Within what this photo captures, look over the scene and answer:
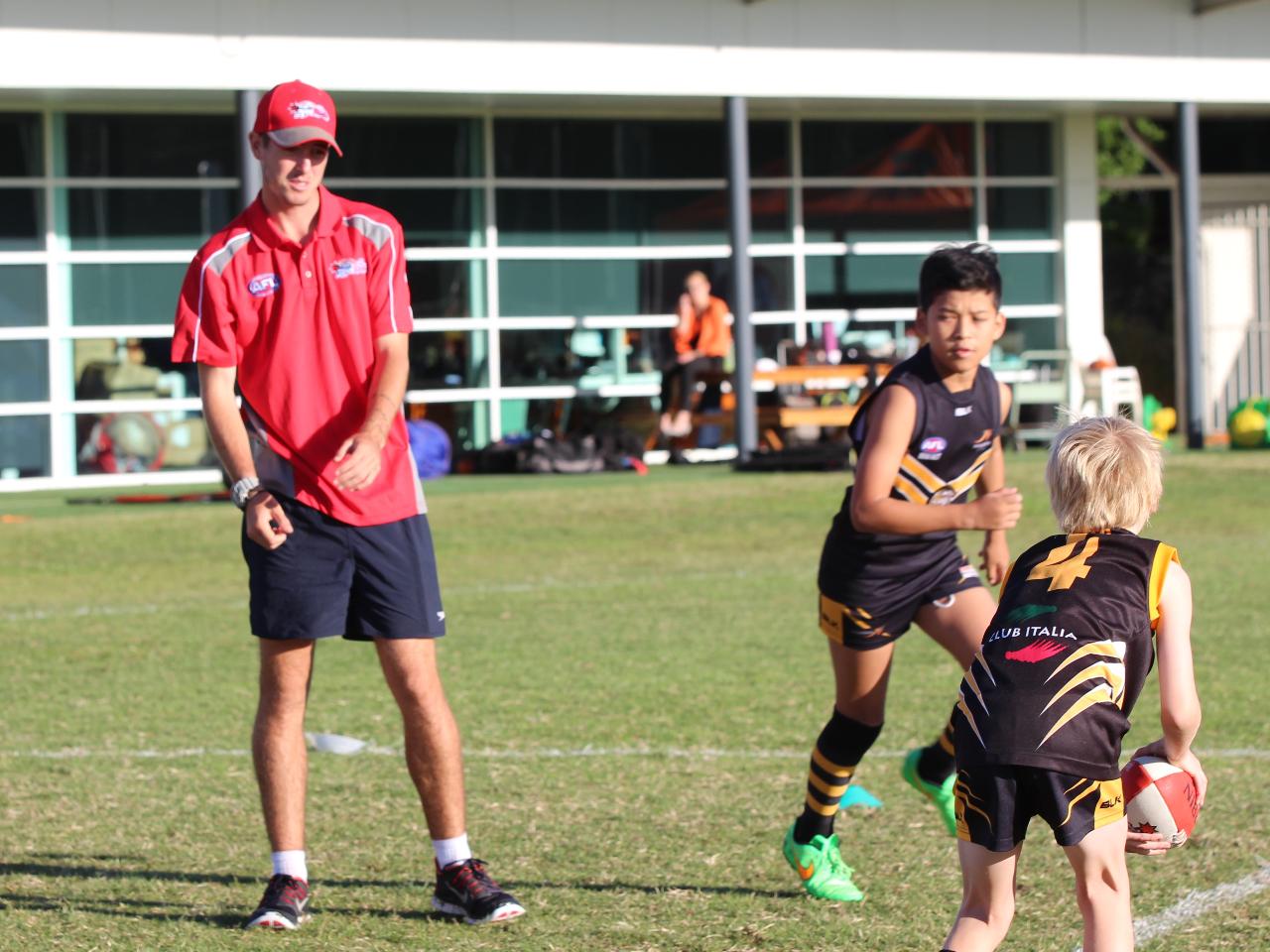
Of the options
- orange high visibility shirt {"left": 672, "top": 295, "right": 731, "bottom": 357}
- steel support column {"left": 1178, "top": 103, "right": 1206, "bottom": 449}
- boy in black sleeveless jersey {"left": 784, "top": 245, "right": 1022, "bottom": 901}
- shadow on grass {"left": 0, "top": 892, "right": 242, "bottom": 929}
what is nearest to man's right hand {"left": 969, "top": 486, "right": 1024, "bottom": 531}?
boy in black sleeveless jersey {"left": 784, "top": 245, "right": 1022, "bottom": 901}

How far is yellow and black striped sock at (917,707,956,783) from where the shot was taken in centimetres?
564

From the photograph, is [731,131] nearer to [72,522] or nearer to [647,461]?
[647,461]

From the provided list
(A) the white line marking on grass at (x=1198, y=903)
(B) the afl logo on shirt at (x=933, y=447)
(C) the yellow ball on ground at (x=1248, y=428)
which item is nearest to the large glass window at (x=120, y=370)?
(C) the yellow ball on ground at (x=1248, y=428)

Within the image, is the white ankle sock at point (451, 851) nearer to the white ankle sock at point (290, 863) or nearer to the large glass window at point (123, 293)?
the white ankle sock at point (290, 863)

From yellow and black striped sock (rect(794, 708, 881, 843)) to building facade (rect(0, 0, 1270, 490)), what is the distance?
14.7m

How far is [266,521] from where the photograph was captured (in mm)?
5105

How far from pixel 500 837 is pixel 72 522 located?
10.2m

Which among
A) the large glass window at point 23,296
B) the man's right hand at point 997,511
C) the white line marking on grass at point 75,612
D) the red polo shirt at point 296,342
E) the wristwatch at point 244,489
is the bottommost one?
the white line marking on grass at point 75,612

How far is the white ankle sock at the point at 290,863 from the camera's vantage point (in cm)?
522

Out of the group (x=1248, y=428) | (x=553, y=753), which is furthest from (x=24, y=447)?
(x=553, y=753)

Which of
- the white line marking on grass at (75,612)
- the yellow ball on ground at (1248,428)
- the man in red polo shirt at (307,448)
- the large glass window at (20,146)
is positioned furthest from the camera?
the yellow ball on ground at (1248,428)

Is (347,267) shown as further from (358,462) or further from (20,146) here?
(20,146)

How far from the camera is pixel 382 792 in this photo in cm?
691

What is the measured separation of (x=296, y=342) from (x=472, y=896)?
1611 mm
